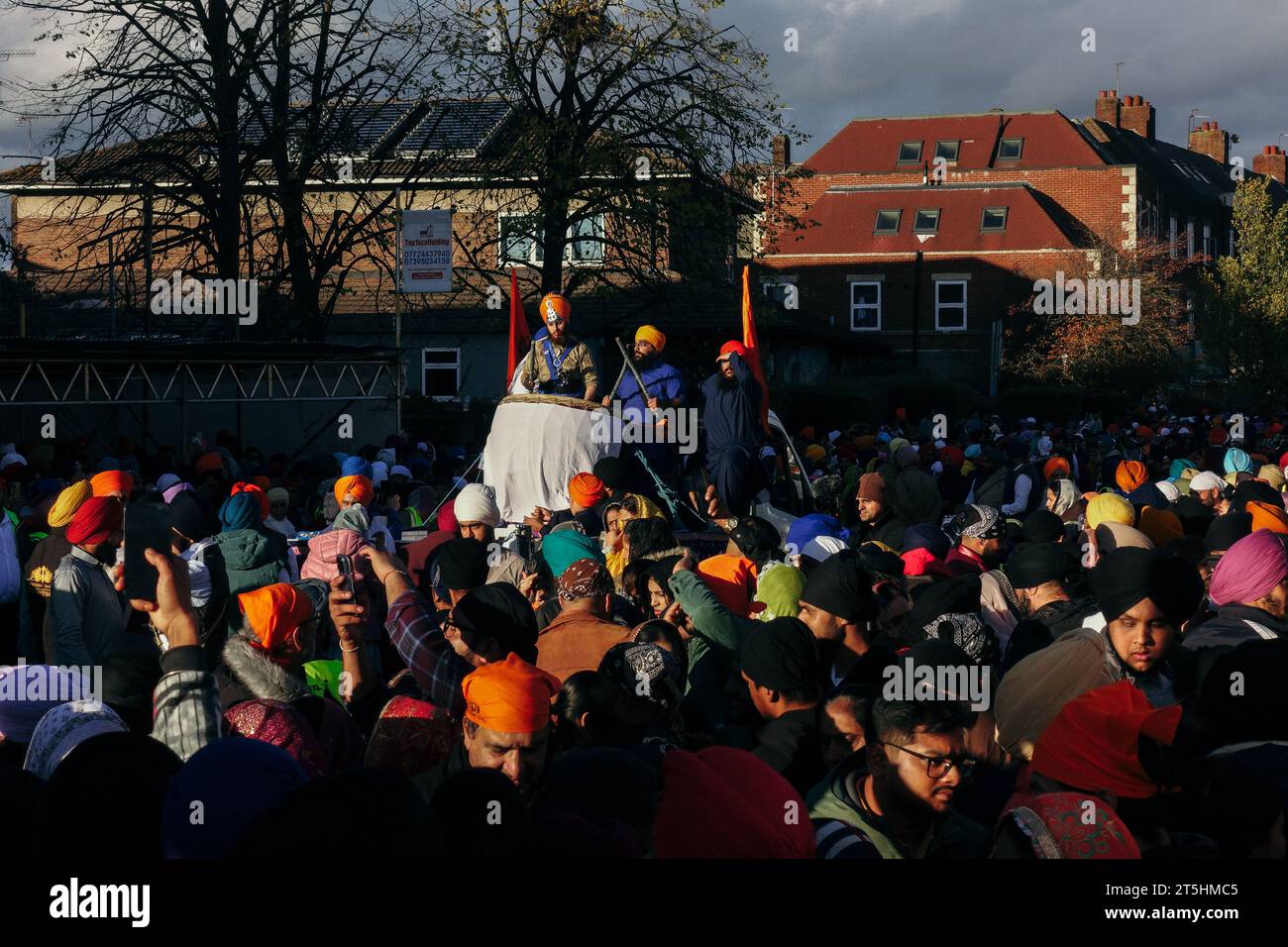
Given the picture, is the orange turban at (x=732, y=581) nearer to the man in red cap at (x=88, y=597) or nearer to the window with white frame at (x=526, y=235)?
the man in red cap at (x=88, y=597)

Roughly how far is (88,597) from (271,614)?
162 centimetres

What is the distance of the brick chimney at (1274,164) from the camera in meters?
88.6

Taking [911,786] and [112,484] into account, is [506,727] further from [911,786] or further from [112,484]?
[112,484]

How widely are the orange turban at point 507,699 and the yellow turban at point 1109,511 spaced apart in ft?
17.0

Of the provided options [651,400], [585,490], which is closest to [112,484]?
[585,490]

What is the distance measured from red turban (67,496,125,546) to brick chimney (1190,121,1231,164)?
8058 cm

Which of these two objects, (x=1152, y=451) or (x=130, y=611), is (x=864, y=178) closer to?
(x=1152, y=451)

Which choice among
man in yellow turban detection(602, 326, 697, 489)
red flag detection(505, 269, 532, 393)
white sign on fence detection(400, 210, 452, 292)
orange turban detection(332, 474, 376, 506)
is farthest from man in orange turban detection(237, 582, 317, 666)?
white sign on fence detection(400, 210, 452, 292)

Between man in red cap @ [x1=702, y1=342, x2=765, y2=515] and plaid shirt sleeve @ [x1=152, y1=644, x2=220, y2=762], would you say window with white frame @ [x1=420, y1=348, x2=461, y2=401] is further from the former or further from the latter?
plaid shirt sleeve @ [x1=152, y1=644, x2=220, y2=762]

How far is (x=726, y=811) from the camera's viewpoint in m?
3.60

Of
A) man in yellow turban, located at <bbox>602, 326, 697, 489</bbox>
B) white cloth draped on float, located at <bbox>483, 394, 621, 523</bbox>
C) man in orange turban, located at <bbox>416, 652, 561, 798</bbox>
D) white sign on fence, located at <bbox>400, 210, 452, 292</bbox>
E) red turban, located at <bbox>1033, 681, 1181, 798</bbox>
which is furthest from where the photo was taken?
white sign on fence, located at <bbox>400, 210, 452, 292</bbox>

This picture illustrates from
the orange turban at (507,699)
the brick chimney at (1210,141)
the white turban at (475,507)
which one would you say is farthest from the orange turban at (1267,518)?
the brick chimney at (1210,141)

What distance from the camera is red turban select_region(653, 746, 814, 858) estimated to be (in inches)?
139
